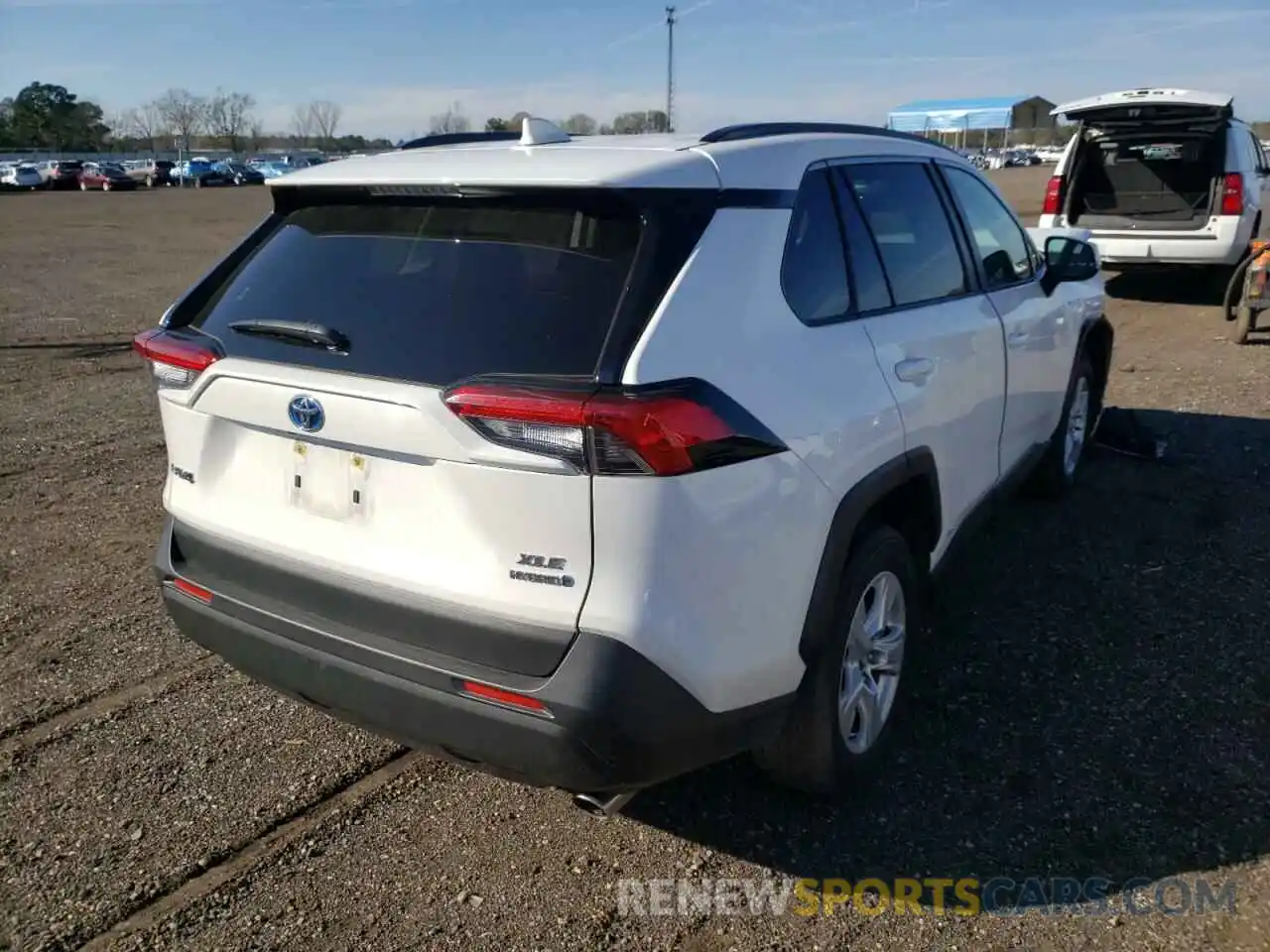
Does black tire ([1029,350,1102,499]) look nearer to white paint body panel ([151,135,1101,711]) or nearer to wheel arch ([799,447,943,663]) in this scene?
wheel arch ([799,447,943,663])

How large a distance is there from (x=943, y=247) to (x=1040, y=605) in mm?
1622

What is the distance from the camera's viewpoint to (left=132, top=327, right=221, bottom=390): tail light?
Answer: 2.78 m

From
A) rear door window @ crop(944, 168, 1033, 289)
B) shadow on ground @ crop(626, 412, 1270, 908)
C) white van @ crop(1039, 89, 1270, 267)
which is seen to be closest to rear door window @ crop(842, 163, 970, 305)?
rear door window @ crop(944, 168, 1033, 289)

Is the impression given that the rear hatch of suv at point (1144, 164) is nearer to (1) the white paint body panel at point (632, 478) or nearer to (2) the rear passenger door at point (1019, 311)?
(2) the rear passenger door at point (1019, 311)

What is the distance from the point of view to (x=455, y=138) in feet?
11.5

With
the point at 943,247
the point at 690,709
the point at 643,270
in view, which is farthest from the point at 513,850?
the point at 943,247

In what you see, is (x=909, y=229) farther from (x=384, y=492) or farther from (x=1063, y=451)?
(x=1063, y=451)

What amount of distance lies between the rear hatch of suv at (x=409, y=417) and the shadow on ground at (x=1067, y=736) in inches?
44.8

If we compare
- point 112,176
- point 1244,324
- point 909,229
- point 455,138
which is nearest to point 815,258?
point 909,229

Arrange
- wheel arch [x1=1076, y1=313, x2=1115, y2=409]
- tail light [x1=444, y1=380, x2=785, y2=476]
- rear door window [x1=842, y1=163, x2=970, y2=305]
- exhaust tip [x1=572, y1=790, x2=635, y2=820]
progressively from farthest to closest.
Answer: wheel arch [x1=1076, y1=313, x2=1115, y2=409] < rear door window [x1=842, y1=163, x2=970, y2=305] < exhaust tip [x1=572, y1=790, x2=635, y2=820] < tail light [x1=444, y1=380, x2=785, y2=476]

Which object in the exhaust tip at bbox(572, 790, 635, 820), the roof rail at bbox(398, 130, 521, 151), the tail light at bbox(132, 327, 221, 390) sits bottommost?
the exhaust tip at bbox(572, 790, 635, 820)

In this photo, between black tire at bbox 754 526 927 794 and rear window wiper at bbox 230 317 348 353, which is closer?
rear window wiper at bbox 230 317 348 353

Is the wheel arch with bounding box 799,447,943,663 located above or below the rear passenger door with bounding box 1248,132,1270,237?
below

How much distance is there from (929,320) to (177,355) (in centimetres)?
226
